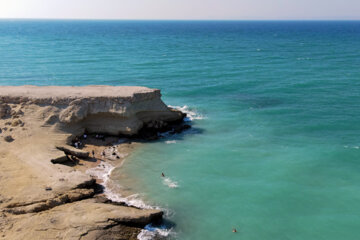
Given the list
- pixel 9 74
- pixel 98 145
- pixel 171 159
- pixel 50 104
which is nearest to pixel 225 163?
pixel 171 159

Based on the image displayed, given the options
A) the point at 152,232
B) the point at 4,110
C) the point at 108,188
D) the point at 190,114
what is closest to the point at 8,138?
the point at 4,110

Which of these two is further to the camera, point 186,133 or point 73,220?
point 186,133

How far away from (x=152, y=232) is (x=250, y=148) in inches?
639

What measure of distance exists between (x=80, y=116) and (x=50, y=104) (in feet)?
12.1

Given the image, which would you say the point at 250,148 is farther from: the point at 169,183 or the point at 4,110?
the point at 4,110

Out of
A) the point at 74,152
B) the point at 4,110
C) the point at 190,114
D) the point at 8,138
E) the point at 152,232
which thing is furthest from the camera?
the point at 190,114

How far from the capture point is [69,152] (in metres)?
33.6

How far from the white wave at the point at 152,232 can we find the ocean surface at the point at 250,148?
1.59 feet

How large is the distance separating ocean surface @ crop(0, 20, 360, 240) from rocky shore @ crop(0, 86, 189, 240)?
2.95 metres

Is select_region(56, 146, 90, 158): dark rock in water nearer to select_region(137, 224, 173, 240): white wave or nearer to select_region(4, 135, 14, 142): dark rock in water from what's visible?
select_region(4, 135, 14, 142): dark rock in water

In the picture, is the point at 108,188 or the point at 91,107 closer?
the point at 108,188

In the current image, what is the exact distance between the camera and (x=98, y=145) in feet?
120

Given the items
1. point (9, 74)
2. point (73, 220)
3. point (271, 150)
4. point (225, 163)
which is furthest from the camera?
point (9, 74)

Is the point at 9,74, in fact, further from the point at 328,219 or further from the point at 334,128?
the point at 328,219
